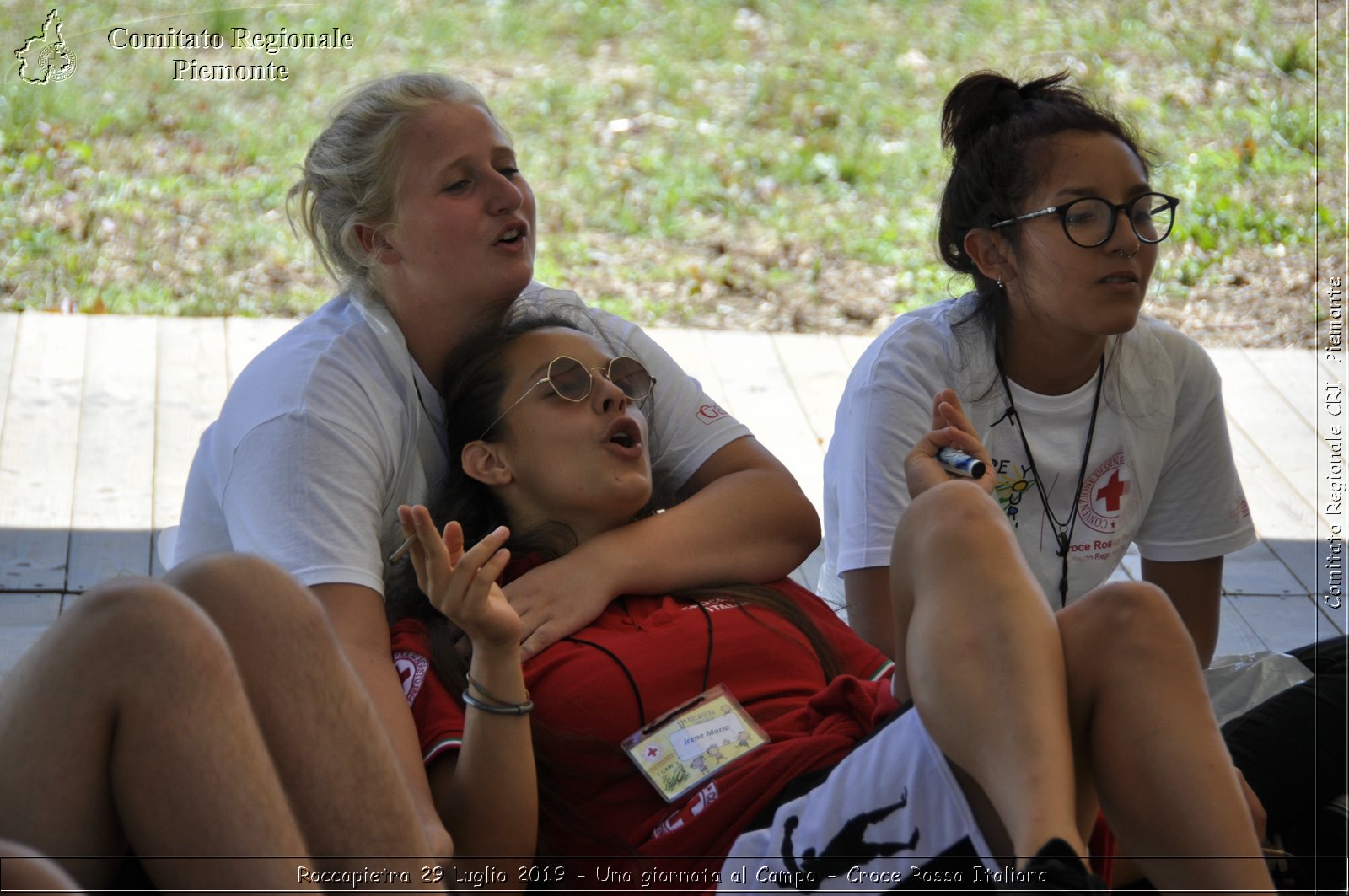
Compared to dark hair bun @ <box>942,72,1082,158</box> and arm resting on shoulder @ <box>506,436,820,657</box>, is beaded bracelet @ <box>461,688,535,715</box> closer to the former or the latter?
arm resting on shoulder @ <box>506,436,820,657</box>

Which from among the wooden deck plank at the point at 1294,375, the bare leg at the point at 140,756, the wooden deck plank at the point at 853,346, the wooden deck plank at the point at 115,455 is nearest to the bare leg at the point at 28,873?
the bare leg at the point at 140,756

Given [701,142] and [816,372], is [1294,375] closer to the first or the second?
[816,372]

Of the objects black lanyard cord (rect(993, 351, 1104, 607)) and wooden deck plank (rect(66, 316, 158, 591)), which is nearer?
black lanyard cord (rect(993, 351, 1104, 607))

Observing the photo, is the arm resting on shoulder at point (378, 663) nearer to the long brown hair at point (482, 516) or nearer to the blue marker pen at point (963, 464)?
the long brown hair at point (482, 516)

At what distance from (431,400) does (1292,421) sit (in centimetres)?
282

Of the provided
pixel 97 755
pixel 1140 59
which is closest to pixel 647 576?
pixel 97 755

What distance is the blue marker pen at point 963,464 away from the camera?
6.24 feet

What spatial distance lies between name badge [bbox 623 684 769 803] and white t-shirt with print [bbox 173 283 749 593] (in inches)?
17.6

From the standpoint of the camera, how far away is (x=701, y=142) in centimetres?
587

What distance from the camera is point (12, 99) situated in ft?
17.9

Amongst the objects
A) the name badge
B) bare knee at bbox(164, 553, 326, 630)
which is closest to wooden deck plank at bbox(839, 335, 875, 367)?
the name badge

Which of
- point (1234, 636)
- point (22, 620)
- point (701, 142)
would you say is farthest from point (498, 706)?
point (701, 142)

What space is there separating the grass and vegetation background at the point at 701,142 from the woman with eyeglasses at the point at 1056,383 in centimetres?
231

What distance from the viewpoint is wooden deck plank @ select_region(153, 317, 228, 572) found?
349 centimetres
